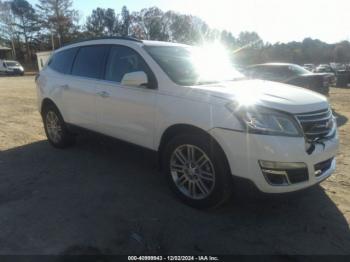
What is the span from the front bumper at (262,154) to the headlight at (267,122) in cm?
6

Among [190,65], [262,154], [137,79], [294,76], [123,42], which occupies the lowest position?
[262,154]

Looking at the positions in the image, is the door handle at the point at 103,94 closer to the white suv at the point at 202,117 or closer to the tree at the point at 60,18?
the white suv at the point at 202,117

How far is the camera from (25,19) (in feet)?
232

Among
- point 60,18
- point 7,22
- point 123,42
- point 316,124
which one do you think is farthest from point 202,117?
point 7,22

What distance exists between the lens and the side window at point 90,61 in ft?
16.2

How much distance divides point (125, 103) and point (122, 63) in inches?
24.5

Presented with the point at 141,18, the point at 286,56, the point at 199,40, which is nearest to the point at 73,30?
the point at 141,18

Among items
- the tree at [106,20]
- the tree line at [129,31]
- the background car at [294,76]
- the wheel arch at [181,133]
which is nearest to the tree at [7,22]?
the tree line at [129,31]

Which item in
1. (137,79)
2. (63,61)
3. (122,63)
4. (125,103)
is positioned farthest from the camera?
(63,61)

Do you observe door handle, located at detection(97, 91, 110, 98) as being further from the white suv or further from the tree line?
the tree line

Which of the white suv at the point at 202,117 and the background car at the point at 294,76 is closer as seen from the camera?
the white suv at the point at 202,117

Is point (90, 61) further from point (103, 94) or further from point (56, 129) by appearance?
point (56, 129)

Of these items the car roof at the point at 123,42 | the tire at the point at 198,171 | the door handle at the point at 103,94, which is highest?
the car roof at the point at 123,42

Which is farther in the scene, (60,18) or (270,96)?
(60,18)
